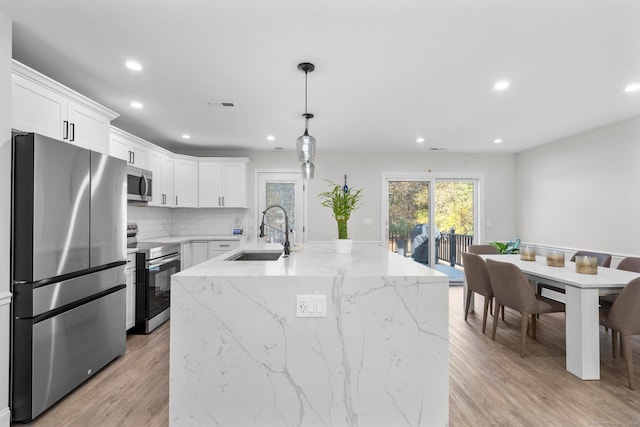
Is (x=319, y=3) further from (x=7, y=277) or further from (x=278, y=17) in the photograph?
(x=7, y=277)

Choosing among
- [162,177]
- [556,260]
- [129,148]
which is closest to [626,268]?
[556,260]

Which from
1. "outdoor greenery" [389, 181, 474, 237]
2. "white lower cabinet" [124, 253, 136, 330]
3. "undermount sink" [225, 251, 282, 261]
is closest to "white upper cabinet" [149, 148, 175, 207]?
"white lower cabinet" [124, 253, 136, 330]

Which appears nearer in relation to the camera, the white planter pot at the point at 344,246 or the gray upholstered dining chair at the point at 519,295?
the white planter pot at the point at 344,246

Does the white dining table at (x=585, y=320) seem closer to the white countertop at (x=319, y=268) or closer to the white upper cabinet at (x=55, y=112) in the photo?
the white countertop at (x=319, y=268)

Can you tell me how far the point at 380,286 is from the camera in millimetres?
1720

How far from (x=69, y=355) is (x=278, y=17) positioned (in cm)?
262

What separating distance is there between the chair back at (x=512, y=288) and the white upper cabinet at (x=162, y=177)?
14.1ft

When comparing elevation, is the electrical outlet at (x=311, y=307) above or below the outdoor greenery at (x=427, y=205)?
below

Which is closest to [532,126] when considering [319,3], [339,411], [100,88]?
[319,3]

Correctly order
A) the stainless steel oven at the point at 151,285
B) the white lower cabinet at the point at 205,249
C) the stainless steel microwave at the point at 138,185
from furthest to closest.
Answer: the white lower cabinet at the point at 205,249
the stainless steel microwave at the point at 138,185
the stainless steel oven at the point at 151,285

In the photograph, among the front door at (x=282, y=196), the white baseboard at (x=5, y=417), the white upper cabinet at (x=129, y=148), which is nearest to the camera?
the white baseboard at (x=5, y=417)

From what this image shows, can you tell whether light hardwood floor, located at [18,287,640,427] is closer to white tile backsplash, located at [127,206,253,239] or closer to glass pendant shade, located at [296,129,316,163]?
glass pendant shade, located at [296,129,316,163]

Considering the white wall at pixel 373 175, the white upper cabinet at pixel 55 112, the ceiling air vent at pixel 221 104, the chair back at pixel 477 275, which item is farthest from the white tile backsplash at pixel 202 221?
the chair back at pixel 477 275

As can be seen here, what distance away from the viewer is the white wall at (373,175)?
5.90 meters
